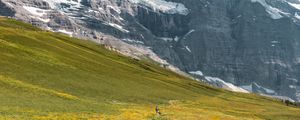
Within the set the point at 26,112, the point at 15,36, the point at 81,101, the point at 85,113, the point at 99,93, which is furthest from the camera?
the point at 15,36

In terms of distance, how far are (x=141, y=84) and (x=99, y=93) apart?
35406 millimetres

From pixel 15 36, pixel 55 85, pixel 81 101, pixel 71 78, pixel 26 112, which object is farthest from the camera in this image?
pixel 15 36

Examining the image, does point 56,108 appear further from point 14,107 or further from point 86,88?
point 86,88

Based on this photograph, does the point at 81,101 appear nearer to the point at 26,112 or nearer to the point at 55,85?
the point at 55,85

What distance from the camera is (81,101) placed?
227 ft

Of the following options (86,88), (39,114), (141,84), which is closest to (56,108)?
(39,114)

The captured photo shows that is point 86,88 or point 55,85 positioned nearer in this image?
point 55,85

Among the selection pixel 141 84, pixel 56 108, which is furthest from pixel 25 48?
pixel 56 108

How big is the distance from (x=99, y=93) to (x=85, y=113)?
2804 centimetres

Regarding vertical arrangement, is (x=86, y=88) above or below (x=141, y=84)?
above

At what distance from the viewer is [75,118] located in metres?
49.2

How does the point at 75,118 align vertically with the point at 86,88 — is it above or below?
above

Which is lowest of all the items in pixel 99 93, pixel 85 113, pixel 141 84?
pixel 141 84

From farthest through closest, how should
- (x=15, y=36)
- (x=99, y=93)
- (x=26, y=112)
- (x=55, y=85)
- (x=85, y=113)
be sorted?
1. (x=15, y=36)
2. (x=99, y=93)
3. (x=55, y=85)
4. (x=85, y=113)
5. (x=26, y=112)
